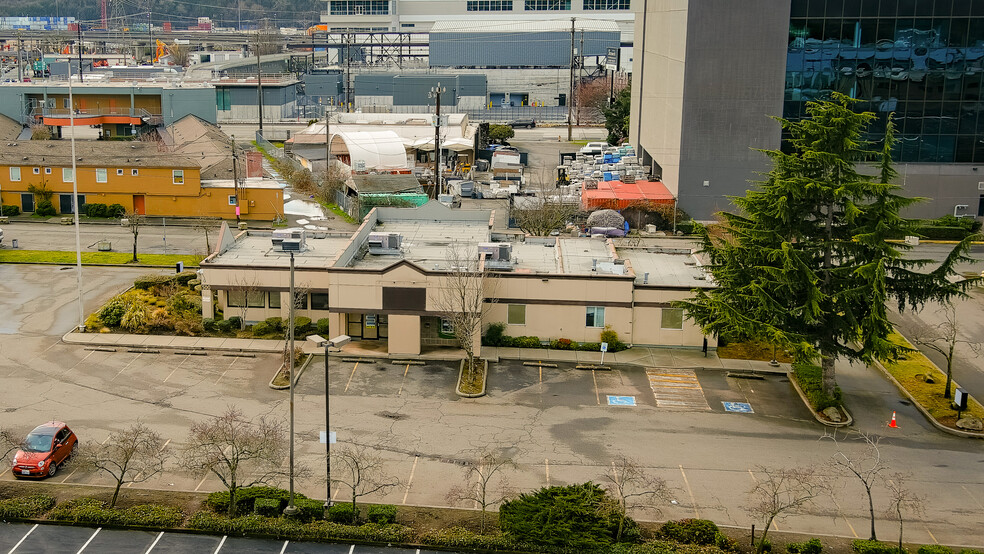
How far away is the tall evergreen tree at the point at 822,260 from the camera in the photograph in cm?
4059

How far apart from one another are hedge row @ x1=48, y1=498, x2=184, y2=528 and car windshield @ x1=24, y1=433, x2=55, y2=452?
346 cm

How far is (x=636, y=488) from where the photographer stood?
34.3m

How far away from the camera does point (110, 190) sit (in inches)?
2904

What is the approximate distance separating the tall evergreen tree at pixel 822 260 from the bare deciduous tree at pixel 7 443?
2587 centimetres

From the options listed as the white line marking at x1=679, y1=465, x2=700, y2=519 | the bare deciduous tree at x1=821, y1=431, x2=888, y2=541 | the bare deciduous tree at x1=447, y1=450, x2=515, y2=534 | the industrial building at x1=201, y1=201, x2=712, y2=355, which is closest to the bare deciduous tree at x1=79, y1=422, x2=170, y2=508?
the bare deciduous tree at x1=447, y1=450, x2=515, y2=534

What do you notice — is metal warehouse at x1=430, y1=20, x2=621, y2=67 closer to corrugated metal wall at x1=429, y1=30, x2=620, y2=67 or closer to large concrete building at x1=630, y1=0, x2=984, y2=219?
corrugated metal wall at x1=429, y1=30, x2=620, y2=67

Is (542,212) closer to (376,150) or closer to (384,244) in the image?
(384,244)

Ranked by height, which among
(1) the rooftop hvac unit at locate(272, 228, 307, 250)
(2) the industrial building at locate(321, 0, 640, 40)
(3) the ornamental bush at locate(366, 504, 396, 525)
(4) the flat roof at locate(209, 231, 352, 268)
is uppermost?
(2) the industrial building at locate(321, 0, 640, 40)

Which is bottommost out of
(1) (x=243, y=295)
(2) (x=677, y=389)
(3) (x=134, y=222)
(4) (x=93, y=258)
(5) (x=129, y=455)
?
(2) (x=677, y=389)

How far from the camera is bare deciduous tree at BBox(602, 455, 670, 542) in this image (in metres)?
32.8

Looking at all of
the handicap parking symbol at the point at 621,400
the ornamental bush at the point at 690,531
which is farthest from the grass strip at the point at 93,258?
the ornamental bush at the point at 690,531

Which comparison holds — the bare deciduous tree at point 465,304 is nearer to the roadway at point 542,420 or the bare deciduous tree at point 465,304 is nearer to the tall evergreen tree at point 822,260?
the roadway at point 542,420

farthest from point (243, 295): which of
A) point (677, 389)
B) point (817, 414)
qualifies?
point (817, 414)

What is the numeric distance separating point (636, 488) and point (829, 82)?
144 ft
